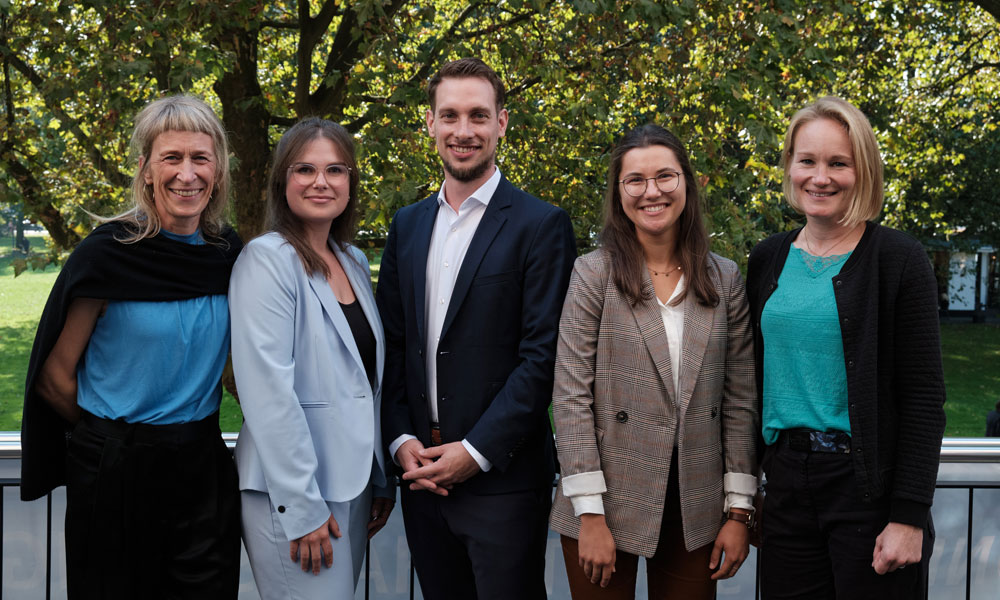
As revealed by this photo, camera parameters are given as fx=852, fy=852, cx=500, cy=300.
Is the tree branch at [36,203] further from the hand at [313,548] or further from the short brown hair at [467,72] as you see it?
the hand at [313,548]

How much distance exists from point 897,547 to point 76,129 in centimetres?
715

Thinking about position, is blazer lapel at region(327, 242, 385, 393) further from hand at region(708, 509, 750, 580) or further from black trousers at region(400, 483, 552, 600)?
hand at region(708, 509, 750, 580)

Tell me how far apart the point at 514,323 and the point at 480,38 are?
578 centimetres

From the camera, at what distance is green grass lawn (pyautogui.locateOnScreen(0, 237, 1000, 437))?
67.9ft

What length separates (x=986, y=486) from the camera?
3.42m

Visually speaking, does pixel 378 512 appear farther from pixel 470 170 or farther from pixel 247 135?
pixel 247 135

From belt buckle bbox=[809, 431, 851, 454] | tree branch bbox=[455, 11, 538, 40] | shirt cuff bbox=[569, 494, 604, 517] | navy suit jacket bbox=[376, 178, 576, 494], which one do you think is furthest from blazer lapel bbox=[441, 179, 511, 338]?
tree branch bbox=[455, 11, 538, 40]

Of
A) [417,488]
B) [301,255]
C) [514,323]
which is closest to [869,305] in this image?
[514,323]

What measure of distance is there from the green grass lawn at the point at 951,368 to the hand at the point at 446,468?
48.4 feet

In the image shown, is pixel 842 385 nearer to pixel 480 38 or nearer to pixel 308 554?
pixel 308 554

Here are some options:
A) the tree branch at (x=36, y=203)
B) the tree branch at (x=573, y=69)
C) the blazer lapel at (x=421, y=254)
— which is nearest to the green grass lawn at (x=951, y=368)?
the tree branch at (x=36, y=203)

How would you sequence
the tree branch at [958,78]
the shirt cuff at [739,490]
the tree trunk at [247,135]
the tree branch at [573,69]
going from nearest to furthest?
the shirt cuff at [739,490] → the tree branch at [573,69] → the tree trunk at [247,135] → the tree branch at [958,78]

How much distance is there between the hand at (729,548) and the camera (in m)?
2.56

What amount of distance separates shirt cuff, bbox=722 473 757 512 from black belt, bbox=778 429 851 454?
17 centimetres
